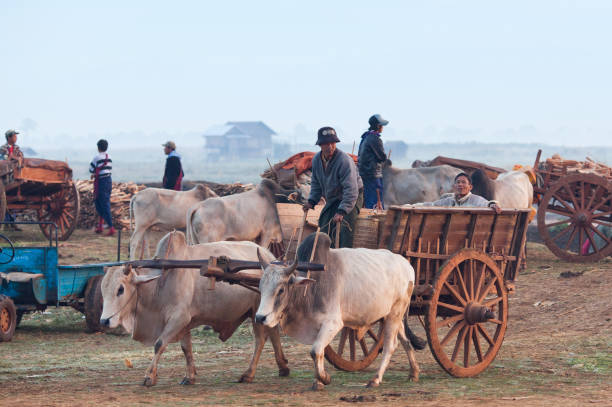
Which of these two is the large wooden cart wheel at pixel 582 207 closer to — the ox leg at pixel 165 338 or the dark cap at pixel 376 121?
the dark cap at pixel 376 121

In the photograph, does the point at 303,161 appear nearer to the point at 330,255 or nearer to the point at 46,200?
the point at 330,255

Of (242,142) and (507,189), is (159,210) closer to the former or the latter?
(507,189)

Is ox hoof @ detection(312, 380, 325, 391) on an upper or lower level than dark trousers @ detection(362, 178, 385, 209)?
lower

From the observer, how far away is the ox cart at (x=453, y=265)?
8586 millimetres

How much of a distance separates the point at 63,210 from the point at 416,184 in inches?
359

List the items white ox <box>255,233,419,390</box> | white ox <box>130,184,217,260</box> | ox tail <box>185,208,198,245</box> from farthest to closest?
white ox <box>130,184,217,260</box> → ox tail <box>185,208,198,245</box> → white ox <box>255,233,419,390</box>

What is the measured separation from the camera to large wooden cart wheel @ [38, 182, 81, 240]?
72.9 feet

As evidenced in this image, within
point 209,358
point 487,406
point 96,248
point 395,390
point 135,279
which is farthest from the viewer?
point 96,248

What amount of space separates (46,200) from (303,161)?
31.6 feet

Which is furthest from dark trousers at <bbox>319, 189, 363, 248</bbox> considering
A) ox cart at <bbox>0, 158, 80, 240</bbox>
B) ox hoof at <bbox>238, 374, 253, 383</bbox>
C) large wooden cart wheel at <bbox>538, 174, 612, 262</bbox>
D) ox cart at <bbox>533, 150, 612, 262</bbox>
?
ox cart at <bbox>0, 158, 80, 240</bbox>

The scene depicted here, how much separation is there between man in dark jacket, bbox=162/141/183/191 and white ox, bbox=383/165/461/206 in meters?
4.64

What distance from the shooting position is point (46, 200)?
2230 cm

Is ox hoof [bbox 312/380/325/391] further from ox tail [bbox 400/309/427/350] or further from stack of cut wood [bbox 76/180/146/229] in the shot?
stack of cut wood [bbox 76/180/146/229]

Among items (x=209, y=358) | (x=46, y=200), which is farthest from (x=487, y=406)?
(x=46, y=200)
